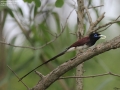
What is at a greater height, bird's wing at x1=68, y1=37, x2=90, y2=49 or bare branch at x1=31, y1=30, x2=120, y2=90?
bare branch at x1=31, y1=30, x2=120, y2=90

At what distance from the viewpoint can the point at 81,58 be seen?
964 mm

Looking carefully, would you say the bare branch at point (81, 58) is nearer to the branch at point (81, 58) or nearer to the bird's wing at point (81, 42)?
the branch at point (81, 58)

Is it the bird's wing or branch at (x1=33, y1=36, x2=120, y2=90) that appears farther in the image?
the bird's wing

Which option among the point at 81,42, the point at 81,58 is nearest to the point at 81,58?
the point at 81,58

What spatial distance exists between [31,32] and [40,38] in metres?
0.07

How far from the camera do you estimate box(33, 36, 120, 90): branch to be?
94cm

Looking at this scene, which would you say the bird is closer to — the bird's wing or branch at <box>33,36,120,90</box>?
the bird's wing

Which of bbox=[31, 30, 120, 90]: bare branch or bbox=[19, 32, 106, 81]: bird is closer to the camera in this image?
bbox=[31, 30, 120, 90]: bare branch

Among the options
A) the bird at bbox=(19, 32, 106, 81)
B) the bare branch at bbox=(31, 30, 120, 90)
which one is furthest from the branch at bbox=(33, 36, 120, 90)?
the bird at bbox=(19, 32, 106, 81)

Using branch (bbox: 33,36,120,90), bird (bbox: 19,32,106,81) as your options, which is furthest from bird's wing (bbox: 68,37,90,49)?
branch (bbox: 33,36,120,90)

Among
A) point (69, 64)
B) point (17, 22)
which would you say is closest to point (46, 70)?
point (17, 22)

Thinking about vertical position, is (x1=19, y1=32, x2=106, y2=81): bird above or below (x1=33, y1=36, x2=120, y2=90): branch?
below

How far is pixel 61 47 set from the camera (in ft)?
6.22

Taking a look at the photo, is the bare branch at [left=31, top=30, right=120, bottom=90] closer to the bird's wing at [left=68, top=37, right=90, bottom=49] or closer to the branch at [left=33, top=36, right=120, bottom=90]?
the branch at [left=33, top=36, right=120, bottom=90]
